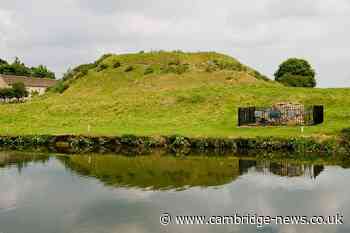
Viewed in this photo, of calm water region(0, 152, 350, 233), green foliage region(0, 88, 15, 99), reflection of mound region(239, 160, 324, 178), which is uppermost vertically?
green foliage region(0, 88, 15, 99)

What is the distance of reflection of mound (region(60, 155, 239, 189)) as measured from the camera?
101ft

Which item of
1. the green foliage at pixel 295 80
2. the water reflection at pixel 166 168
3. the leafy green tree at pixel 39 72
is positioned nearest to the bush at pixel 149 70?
the water reflection at pixel 166 168

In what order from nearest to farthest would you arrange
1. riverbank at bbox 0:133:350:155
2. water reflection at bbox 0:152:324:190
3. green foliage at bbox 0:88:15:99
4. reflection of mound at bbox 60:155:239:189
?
reflection of mound at bbox 60:155:239:189 → water reflection at bbox 0:152:324:190 → riverbank at bbox 0:133:350:155 → green foliage at bbox 0:88:15:99

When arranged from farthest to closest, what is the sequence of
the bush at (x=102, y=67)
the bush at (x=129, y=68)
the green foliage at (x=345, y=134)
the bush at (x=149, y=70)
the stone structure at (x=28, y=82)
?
1. the stone structure at (x=28, y=82)
2. the bush at (x=102, y=67)
3. the bush at (x=129, y=68)
4. the bush at (x=149, y=70)
5. the green foliage at (x=345, y=134)

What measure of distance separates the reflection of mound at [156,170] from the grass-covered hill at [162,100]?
7408mm

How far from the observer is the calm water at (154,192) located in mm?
21581

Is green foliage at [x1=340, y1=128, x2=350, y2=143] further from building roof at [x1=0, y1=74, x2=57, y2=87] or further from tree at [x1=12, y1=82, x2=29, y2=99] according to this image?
building roof at [x1=0, y1=74, x2=57, y2=87]

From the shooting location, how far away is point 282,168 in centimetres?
3512

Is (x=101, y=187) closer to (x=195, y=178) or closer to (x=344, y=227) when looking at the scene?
(x=195, y=178)

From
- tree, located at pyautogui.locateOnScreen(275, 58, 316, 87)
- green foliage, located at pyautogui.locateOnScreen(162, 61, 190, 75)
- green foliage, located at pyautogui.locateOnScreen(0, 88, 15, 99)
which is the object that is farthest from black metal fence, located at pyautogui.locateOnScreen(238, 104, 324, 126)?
green foliage, located at pyautogui.locateOnScreen(0, 88, 15, 99)

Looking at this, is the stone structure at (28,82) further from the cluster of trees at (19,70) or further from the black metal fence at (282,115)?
the black metal fence at (282,115)

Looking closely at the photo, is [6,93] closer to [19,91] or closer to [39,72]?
[19,91]

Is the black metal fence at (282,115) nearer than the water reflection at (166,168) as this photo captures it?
No

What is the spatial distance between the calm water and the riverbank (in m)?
4.08
